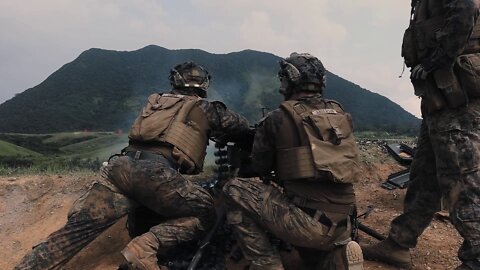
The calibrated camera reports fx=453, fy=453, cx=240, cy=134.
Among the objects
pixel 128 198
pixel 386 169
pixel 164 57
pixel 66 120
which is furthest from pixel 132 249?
pixel 164 57

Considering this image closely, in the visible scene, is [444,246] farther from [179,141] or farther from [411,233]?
[179,141]

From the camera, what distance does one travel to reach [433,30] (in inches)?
145

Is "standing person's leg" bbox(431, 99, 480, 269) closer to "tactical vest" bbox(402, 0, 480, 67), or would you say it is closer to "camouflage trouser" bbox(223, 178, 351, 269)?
"tactical vest" bbox(402, 0, 480, 67)

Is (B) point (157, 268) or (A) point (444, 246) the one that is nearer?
(B) point (157, 268)

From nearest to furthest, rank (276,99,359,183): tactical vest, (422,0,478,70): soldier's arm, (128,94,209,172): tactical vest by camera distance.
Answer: (422,0,478,70): soldier's arm, (276,99,359,183): tactical vest, (128,94,209,172): tactical vest

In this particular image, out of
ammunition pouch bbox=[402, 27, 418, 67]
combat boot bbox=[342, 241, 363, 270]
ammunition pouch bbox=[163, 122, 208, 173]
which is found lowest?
combat boot bbox=[342, 241, 363, 270]

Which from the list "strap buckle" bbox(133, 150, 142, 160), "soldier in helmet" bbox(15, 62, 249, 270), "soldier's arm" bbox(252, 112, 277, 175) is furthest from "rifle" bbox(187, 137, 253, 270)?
"strap buckle" bbox(133, 150, 142, 160)

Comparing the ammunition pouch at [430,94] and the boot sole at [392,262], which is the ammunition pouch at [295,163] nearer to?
the ammunition pouch at [430,94]

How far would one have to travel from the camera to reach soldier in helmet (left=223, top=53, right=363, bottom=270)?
3465 millimetres

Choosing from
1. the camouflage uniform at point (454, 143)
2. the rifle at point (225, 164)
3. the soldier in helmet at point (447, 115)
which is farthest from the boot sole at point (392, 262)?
the rifle at point (225, 164)

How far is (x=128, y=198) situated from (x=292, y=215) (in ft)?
5.03

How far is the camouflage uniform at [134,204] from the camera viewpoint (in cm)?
382

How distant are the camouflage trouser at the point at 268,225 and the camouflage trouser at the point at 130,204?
492 mm

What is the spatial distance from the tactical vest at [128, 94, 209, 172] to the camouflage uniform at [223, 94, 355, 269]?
0.69 meters
